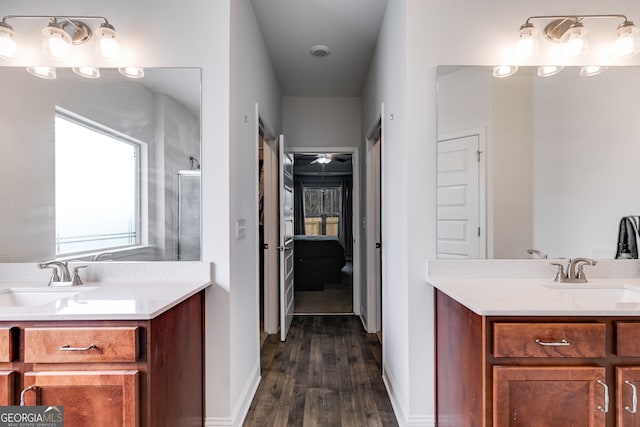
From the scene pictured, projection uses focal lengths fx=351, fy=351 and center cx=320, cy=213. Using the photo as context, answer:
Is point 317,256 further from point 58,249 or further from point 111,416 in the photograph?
point 111,416

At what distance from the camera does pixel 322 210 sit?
10047mm

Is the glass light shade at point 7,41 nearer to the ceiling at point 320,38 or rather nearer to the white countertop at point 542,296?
the ceiling at point 320,38

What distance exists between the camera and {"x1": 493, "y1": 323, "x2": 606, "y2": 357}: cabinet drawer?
1285 mm

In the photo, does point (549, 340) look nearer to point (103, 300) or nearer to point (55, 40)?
point (103, 300)

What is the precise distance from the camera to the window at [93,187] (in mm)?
1919

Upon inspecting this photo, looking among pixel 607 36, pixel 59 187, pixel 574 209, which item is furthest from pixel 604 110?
pixel 59 187

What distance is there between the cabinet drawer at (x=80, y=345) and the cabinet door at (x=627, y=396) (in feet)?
5.78

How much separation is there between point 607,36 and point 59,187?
315cm

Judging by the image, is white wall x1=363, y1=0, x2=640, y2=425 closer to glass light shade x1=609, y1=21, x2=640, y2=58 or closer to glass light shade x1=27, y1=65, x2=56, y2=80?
A: glass light shade x1=609, y1=21, x2=640, y2=58

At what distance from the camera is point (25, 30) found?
1974 mm

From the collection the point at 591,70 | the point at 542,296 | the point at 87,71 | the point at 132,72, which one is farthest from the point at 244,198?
the point at 591,70

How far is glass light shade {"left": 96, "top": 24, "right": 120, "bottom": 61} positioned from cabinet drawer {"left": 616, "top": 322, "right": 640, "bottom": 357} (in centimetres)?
264

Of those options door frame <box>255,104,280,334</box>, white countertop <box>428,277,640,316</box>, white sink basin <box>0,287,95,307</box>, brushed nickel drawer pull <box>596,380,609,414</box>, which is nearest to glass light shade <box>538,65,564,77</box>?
white countertop <box>428,277,640,316</box>

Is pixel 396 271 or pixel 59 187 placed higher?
pixel 59 187
